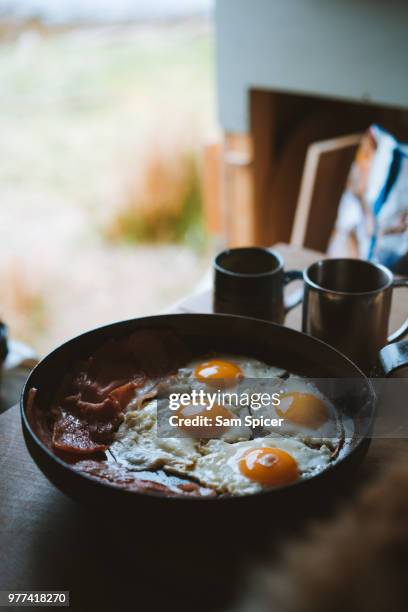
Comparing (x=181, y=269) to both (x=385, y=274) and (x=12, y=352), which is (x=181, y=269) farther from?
(x=385, y=274)

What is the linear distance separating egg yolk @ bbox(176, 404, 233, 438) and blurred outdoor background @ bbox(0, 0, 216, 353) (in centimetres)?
233

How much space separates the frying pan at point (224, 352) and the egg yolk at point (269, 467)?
0.09 metres

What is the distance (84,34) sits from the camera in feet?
11.6

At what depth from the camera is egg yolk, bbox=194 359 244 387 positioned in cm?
113

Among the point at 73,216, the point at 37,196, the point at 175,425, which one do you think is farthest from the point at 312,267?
the point at 37,196

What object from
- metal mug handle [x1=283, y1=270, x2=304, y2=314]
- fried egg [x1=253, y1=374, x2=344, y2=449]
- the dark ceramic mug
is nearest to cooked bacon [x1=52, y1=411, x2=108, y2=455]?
fried egg [x1=253, y1=374, x2=344, y2=449]

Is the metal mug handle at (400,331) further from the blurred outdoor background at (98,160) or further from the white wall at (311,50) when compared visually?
the blurred outdoor background at (98,160)

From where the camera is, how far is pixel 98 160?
15.8 ft

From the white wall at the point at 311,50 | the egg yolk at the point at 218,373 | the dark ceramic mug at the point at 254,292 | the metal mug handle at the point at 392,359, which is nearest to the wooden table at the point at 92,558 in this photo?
the metal mug handle at the point at 392,359

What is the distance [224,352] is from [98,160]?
391 centimetres

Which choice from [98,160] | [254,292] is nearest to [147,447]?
[254,292]

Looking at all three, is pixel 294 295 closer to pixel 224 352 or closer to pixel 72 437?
pixel 224 352

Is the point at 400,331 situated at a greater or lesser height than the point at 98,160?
greater

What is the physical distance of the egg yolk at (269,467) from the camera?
35.7 inches
